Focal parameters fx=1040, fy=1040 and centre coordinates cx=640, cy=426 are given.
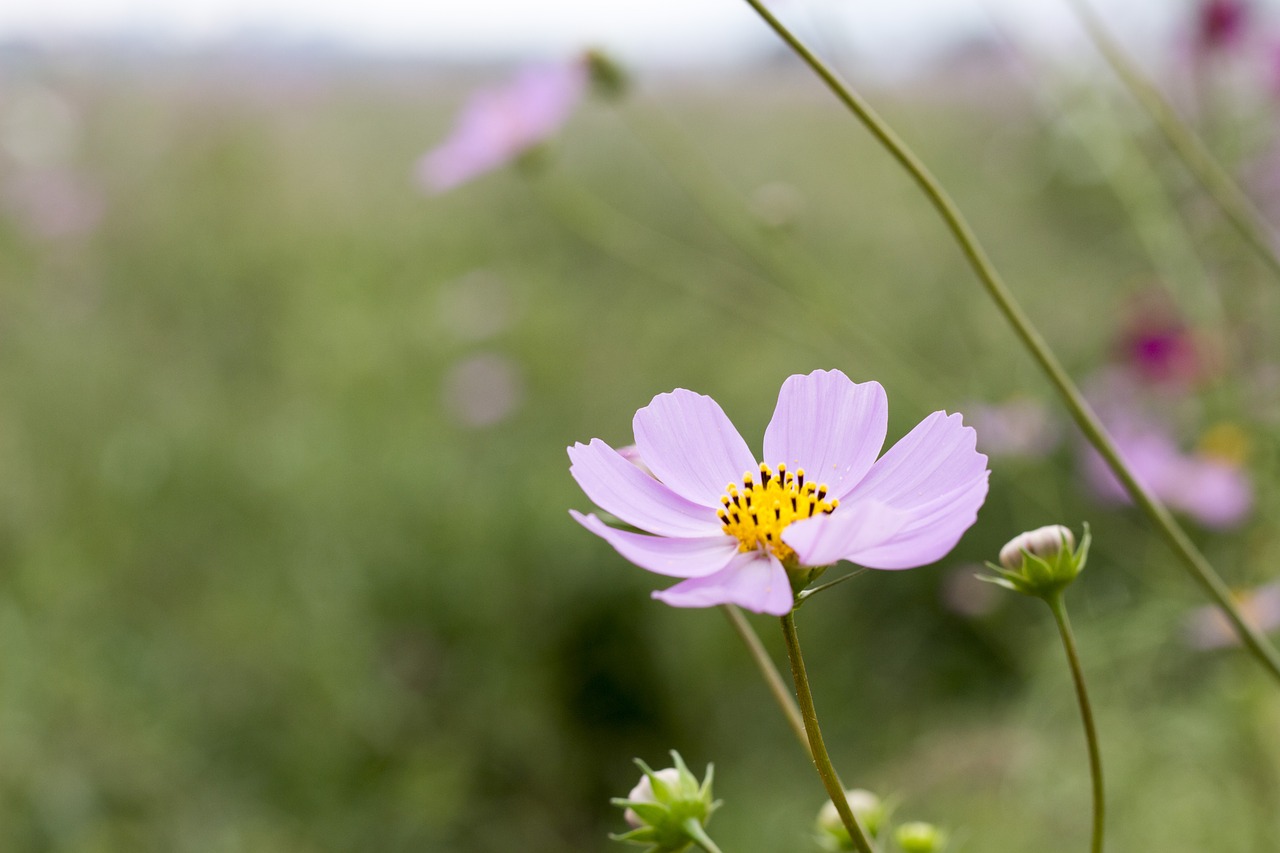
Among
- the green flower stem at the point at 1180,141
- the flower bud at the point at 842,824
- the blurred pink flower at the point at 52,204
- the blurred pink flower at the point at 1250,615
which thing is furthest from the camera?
the blurred pink flower at the point at 52,204

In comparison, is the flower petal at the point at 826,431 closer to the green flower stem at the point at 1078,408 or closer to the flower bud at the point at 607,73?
the green flower stem at the point at 1078,408

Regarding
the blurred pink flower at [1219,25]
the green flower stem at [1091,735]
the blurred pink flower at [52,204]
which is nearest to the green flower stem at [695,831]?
the green flower stem at [1091,735]

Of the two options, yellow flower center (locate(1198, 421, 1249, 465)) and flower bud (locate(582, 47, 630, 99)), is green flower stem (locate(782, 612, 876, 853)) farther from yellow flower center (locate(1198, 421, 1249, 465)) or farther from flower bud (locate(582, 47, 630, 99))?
yellow flower center (locate(1198, 421, 1249, 465))

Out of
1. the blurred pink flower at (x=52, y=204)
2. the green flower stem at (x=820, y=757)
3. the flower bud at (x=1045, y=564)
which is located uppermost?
the blurred pink flower at (x=52, y=204)

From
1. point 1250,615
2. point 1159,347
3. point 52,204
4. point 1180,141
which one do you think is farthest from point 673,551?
point 52,204

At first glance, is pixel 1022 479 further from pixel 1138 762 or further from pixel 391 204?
pixel 391 204

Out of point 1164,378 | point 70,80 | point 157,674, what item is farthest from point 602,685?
point 70,80

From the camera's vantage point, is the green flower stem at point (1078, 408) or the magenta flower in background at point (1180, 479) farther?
the magenta flower in background at point (1180, 479)

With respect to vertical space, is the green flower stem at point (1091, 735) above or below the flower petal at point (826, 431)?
below

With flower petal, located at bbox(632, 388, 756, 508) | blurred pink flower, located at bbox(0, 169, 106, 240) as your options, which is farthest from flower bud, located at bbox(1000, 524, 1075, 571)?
blurred pink flower, located at bbox(0, 169, 106, 240)
